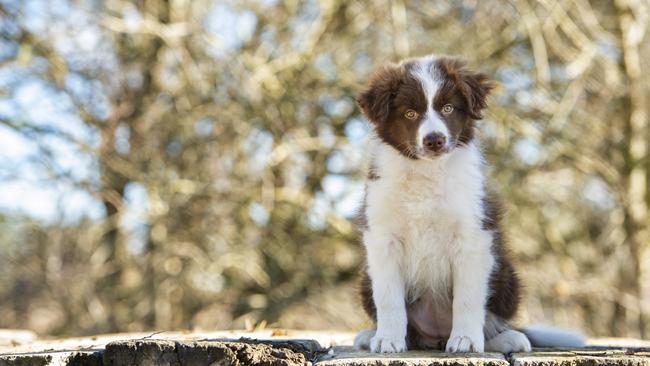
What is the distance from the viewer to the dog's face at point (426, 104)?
4590 mm

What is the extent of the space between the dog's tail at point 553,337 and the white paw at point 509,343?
479mm

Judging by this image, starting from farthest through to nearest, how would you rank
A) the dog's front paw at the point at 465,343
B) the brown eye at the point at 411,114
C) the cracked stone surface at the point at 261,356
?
the brown eye at the point at 411,114 → the dog's front paw at the point at 465,343 → the cracked stone surface at the point at 261,356

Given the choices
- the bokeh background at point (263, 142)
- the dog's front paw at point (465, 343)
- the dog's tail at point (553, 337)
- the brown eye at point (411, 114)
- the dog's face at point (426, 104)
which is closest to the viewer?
the dog's front paw at point (465, 343)

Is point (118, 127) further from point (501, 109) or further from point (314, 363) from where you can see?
point (314, 363)

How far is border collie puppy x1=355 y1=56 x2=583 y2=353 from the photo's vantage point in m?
4.55

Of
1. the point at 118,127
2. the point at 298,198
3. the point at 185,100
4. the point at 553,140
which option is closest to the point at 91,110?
the point at 118,127

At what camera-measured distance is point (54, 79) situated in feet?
31.5

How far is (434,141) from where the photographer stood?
4.50m

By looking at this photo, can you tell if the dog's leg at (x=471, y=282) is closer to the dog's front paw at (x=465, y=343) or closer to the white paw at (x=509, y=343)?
the dog's front paw at (x=465, y=343)

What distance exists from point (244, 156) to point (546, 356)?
653 centimetres

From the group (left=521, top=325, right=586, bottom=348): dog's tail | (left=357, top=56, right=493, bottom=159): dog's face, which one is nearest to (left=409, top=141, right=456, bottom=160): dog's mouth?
(left=357, top=56, right=493, bottom=159): dog's face

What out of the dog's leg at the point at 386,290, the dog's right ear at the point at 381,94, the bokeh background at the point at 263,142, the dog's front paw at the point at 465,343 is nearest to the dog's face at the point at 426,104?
the dog's right ear at the point at 381,94

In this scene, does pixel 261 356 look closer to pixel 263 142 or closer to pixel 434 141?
pixel 434 141

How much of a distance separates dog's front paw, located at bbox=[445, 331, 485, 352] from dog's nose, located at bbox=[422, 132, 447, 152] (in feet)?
3.21
